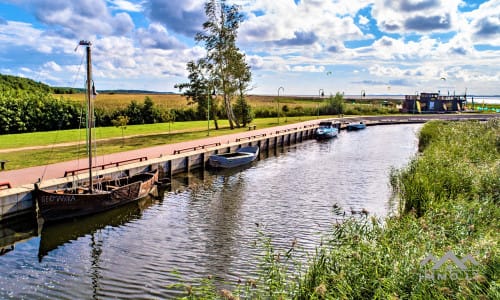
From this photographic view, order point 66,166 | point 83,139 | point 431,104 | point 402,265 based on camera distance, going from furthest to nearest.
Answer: point 431,104
point 83,139
point 66,166
point 402,265

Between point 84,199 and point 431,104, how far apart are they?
103633 millimetres

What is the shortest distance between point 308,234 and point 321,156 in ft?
84.3

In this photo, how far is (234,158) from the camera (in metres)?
36.2

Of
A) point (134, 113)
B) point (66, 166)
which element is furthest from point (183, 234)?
point (134, 113)

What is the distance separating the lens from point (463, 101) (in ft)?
363

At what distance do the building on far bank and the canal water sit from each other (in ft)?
269

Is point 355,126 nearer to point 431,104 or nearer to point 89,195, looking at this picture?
point 431,104

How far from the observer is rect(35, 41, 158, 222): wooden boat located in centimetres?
1948

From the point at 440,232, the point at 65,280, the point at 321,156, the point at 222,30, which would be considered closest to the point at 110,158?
the point at 65,280

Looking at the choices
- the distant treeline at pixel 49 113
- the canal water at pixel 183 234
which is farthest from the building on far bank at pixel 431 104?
the canal water at pixel 183 234

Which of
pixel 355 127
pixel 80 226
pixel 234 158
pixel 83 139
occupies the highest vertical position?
pixel 355 127

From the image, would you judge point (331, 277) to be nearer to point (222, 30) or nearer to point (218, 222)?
point (218, 222)

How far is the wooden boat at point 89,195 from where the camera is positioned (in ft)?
63.9

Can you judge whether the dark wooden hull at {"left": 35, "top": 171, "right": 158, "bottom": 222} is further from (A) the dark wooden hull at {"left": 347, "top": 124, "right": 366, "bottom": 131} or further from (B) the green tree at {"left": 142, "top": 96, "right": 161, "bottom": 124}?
(A) the dark wooden hull at {"left": 347, "top": 124, "right": 366, "bottom": 131}
